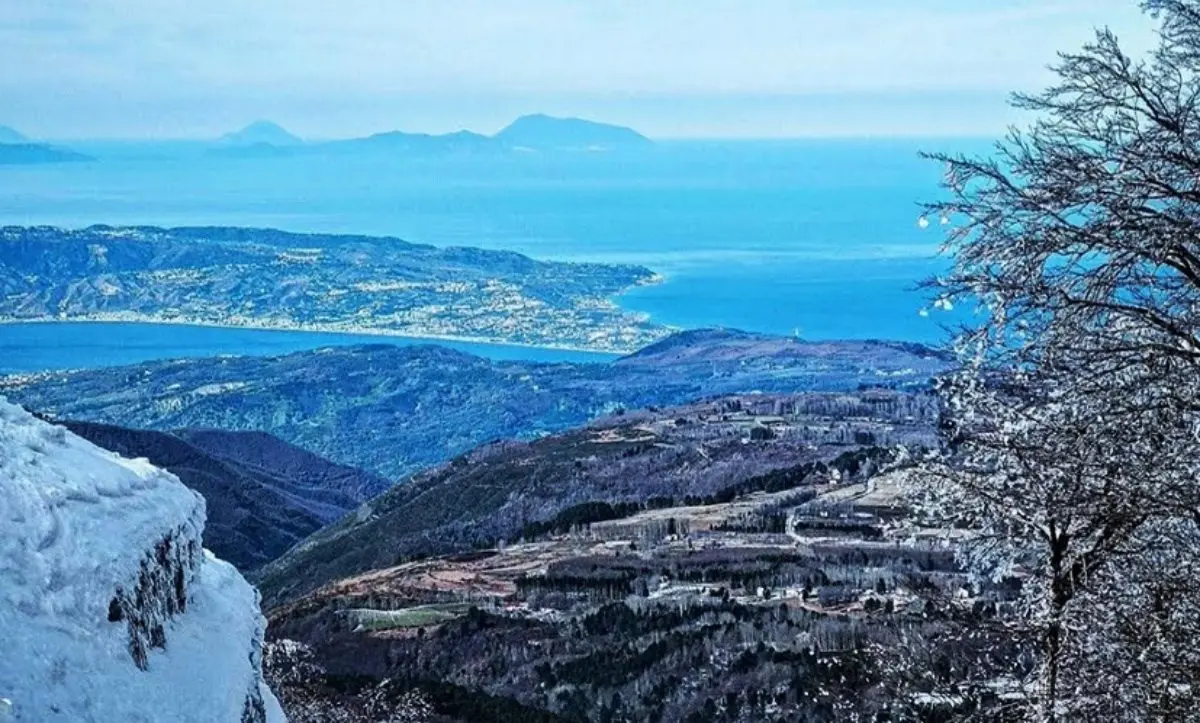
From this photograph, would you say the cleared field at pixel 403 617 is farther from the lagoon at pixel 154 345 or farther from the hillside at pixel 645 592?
the lagoon at pixel 154 345

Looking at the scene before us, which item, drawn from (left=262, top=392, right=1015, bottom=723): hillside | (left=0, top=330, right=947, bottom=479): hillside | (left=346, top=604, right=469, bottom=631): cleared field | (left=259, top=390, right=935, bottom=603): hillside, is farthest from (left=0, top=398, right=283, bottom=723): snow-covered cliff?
(left=0, top=330, right=947, bottom=479): hillside

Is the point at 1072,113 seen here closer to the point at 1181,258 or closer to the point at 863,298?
the point at 1181,258

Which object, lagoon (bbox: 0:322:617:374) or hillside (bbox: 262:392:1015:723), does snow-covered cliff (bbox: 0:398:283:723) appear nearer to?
hillside (bbox: 262:392:1015:723)

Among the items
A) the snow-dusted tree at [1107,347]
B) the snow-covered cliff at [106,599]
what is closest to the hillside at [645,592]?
the snow-dusted tree at [1107,347]

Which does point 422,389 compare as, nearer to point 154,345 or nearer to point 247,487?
point 247,487

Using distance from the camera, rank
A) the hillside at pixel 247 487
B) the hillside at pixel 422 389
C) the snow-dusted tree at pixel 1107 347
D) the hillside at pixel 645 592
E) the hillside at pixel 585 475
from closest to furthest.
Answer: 1. the snow-dusted tree at pixel 1107 347
2. the hillside at pixel 645 592
3. the hillside at pixel 585 475
4. the hillside at pixel 247 487
5. the hillside at pixel 422 389

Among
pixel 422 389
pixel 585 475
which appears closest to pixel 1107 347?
pixel 585 475
